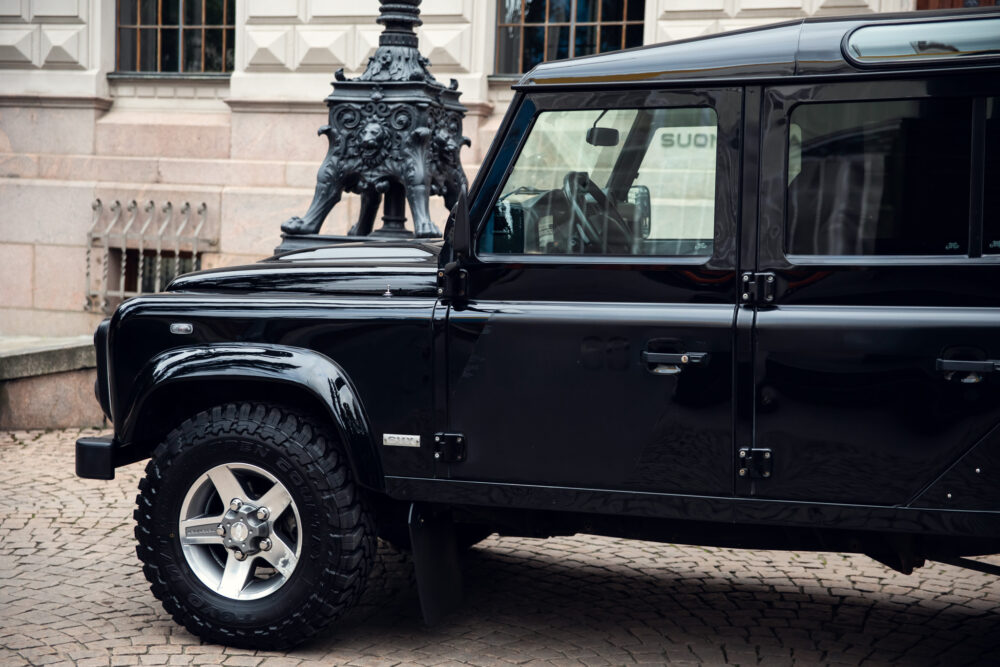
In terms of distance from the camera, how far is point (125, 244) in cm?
1224

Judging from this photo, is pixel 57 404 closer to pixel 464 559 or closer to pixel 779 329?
pixel 464 559

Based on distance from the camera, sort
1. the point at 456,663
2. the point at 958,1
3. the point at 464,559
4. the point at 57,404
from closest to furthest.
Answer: the point at 456,663
the point at 464,559
the point at 57,404
the point at 958,1

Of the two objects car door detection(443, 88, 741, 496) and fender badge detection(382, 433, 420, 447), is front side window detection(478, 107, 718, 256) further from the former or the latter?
fender badge detection(382, 433, 420, 447)

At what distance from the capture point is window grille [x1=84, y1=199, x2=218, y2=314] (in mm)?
12109

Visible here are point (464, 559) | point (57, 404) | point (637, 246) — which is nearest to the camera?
point (637, 246)

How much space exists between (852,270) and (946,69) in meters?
0.65

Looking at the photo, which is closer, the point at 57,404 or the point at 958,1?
the point at 57,404

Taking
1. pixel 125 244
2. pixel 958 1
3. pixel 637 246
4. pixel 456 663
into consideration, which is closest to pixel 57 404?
pixel 125 244

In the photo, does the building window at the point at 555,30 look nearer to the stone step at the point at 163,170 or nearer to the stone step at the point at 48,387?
the stone step at the point at 163,170

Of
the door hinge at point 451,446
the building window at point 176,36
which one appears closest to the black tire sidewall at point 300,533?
the door hinge at point 451,446

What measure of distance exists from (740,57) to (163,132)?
973 centimetres

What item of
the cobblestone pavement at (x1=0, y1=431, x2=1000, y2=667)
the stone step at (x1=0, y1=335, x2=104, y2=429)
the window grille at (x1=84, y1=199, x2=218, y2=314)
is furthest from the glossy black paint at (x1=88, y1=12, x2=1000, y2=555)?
the window grille at (x1=84, y1=199, x2=218, y2=314)

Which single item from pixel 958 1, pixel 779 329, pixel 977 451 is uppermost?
pixel 958 1

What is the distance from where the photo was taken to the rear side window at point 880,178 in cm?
355
